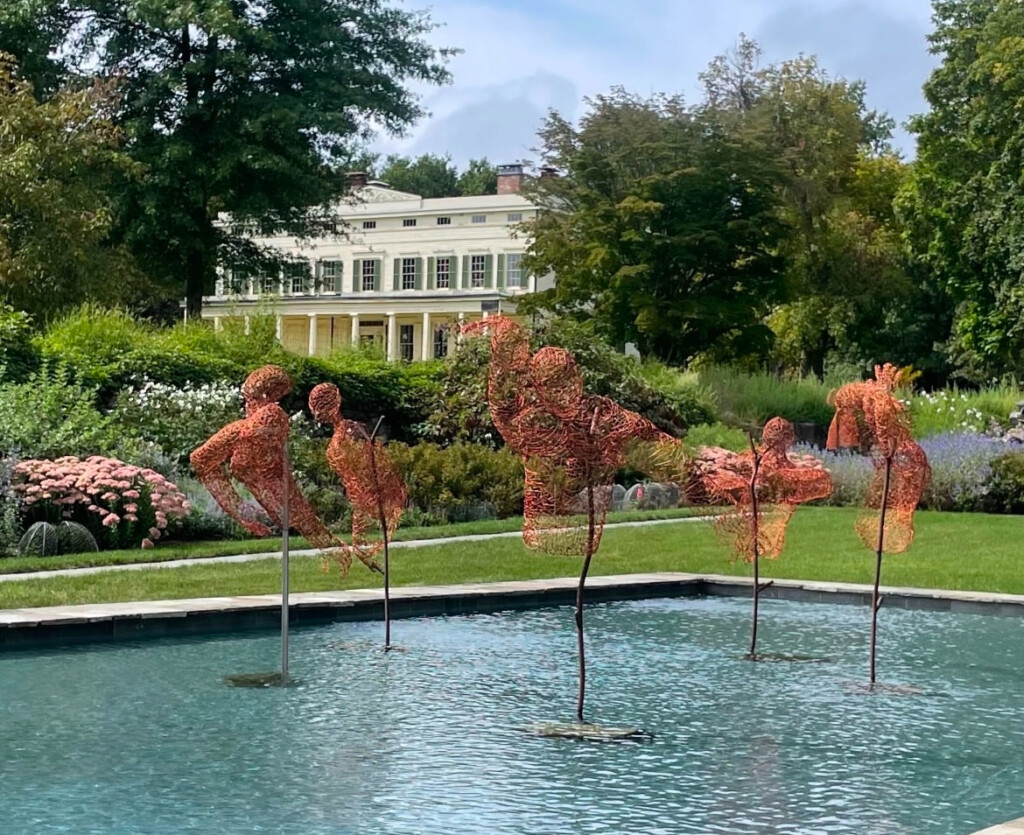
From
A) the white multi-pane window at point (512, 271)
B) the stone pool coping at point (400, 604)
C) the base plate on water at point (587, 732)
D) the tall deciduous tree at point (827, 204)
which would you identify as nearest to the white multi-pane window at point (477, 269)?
the white multi-pane window at point (512, 271)

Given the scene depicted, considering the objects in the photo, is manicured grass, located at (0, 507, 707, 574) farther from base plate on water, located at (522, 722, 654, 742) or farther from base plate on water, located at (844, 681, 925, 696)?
base plate on water, located at (844, 681, 925, 696)

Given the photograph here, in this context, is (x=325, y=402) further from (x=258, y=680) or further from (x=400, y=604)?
(x=400, y=604)

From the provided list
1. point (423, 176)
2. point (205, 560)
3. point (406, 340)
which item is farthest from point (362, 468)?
point (423, 176)

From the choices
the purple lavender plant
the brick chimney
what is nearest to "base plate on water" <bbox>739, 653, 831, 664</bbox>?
the purple lavender plant

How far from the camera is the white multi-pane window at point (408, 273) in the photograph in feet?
209

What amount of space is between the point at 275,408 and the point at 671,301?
92.8ft

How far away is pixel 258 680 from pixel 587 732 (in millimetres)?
2351

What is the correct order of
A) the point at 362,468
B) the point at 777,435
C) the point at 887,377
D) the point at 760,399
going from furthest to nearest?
the point at 760,399, the point at 777,435, the point at 362,468, the point at 887,377

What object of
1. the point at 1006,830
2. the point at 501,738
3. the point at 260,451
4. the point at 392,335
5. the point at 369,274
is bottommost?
the point at 501,738

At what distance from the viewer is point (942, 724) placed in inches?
318

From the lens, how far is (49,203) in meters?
23.4

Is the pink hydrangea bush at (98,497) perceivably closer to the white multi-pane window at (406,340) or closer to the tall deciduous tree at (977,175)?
the tall deciduous tree at (977,175)

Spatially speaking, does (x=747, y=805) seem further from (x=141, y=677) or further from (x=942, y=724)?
(x=141, y=677)

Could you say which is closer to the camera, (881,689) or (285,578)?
(285,578)
